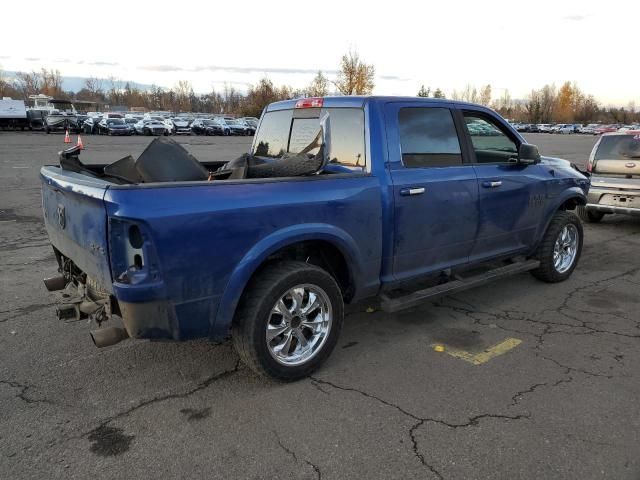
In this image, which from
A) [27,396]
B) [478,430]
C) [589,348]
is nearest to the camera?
[478,430]

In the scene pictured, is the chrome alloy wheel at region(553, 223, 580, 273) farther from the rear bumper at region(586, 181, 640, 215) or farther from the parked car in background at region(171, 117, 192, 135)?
the parked car in background at region(171, 117, 192, 135)

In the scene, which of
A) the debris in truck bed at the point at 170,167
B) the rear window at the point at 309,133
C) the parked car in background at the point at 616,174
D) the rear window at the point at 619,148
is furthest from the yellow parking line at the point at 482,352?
the rear window at the point at 619,148

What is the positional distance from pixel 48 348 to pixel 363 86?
57804 mm

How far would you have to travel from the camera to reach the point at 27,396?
331cm

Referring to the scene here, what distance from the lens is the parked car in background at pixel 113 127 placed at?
4047cm

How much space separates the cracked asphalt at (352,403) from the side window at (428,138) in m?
1.45

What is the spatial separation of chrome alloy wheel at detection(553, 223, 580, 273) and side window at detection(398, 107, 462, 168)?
6.60ft

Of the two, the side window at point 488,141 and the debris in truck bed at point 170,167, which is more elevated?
the side window at point 488,141

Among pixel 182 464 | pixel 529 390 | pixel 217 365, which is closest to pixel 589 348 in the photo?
pixel 529 390

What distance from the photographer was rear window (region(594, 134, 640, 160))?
8664 mm

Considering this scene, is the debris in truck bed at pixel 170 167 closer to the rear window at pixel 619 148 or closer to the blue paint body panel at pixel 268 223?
the blue paint body panel at pixel 268 223

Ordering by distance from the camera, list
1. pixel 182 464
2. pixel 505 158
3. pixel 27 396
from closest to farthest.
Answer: pixel 182 464
pixel 27 396
pixel 505 158

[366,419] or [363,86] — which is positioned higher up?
[363,86]

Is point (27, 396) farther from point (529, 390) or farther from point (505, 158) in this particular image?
point (505, 158)
